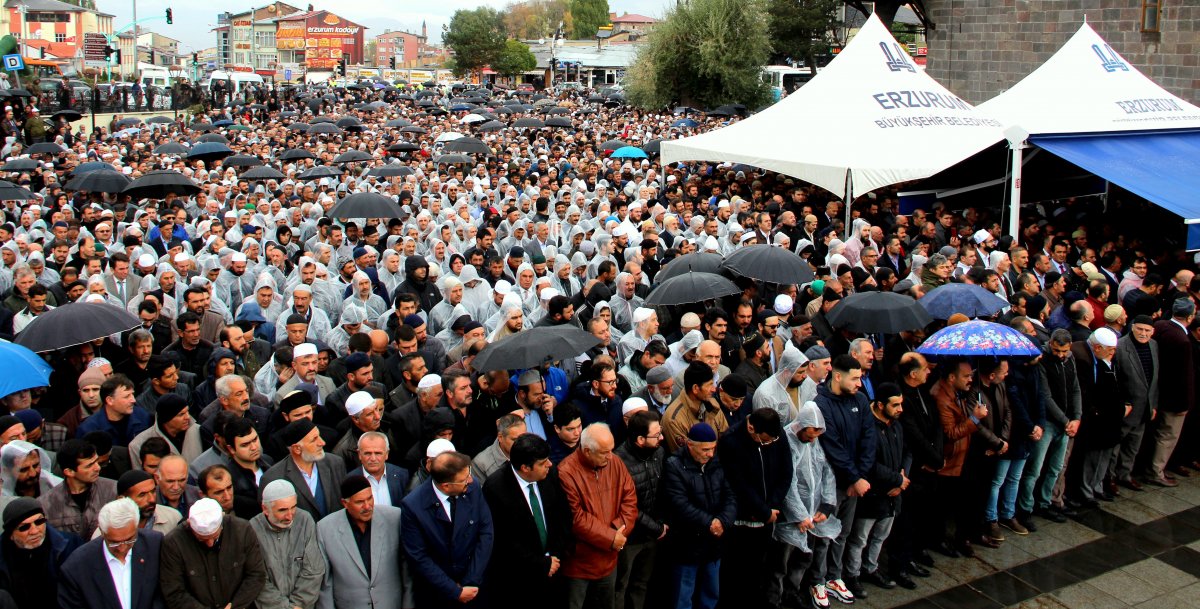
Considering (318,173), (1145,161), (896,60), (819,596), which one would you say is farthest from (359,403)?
(318,173)

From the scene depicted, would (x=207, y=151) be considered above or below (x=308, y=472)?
above

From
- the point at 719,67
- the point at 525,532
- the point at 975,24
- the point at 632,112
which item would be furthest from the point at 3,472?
the point at 632,112

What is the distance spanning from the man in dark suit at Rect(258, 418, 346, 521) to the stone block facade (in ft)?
58.2

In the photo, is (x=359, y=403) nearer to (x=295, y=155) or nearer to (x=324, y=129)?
(x=295, y=155)

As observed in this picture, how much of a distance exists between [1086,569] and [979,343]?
157cm

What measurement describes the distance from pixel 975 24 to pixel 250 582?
22184 mm

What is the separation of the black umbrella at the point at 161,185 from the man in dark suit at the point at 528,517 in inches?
349

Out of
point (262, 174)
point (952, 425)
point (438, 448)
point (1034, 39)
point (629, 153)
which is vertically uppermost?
point (1034, 39)

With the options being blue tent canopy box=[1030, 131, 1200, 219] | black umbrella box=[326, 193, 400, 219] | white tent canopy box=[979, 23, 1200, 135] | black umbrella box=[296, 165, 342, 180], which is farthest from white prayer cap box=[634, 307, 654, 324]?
black umbrella box=[296, 165, 342, 180]

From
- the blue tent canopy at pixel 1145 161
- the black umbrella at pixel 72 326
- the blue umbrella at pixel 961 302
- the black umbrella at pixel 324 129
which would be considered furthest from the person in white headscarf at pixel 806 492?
the black umbrella at pixel 324 129

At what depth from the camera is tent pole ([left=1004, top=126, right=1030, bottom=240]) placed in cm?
1098

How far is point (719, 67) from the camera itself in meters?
31.4

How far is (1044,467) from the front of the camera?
683 cm

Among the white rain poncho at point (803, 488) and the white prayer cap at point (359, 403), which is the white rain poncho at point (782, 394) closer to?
the white rain poncho at point (803, 488)
